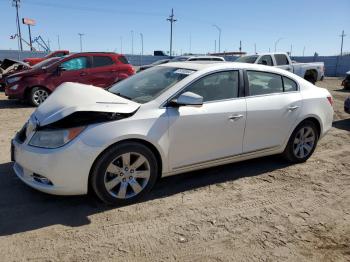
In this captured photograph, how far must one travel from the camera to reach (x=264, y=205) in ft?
13.6

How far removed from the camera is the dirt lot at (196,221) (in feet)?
10.4

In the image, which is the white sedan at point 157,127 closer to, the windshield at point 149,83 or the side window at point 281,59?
the windshield at point 149,83

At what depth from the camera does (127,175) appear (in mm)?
3949

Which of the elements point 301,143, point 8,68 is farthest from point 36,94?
point 301,143

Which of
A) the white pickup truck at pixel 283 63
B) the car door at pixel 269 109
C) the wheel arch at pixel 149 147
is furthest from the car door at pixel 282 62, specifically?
the wheel arch at pixel 149 147

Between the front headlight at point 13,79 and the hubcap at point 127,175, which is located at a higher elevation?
the front headlight at point 13,79

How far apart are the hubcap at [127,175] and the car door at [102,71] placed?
24.6 feet

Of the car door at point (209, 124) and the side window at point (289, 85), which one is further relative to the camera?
the side window at point (289, 85)

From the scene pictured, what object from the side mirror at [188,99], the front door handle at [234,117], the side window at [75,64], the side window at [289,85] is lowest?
the front door handle at [234,117]

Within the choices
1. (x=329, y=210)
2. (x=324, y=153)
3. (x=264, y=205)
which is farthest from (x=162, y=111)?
(x=324, y=153)

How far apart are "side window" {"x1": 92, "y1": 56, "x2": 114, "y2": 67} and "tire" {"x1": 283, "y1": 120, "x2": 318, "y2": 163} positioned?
7480 mm

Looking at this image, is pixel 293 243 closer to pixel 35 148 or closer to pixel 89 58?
pixel 35 148

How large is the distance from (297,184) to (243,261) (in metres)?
2.05

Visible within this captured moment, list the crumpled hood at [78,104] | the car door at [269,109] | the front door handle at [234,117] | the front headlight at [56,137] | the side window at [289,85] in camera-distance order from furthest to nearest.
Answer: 1. the side window at [289,85]
2. the car door at [269,109]
3. the front door handle at [234,117]
4. the crumpled hood at [78,104]
5. the front headlight at [56,137]
